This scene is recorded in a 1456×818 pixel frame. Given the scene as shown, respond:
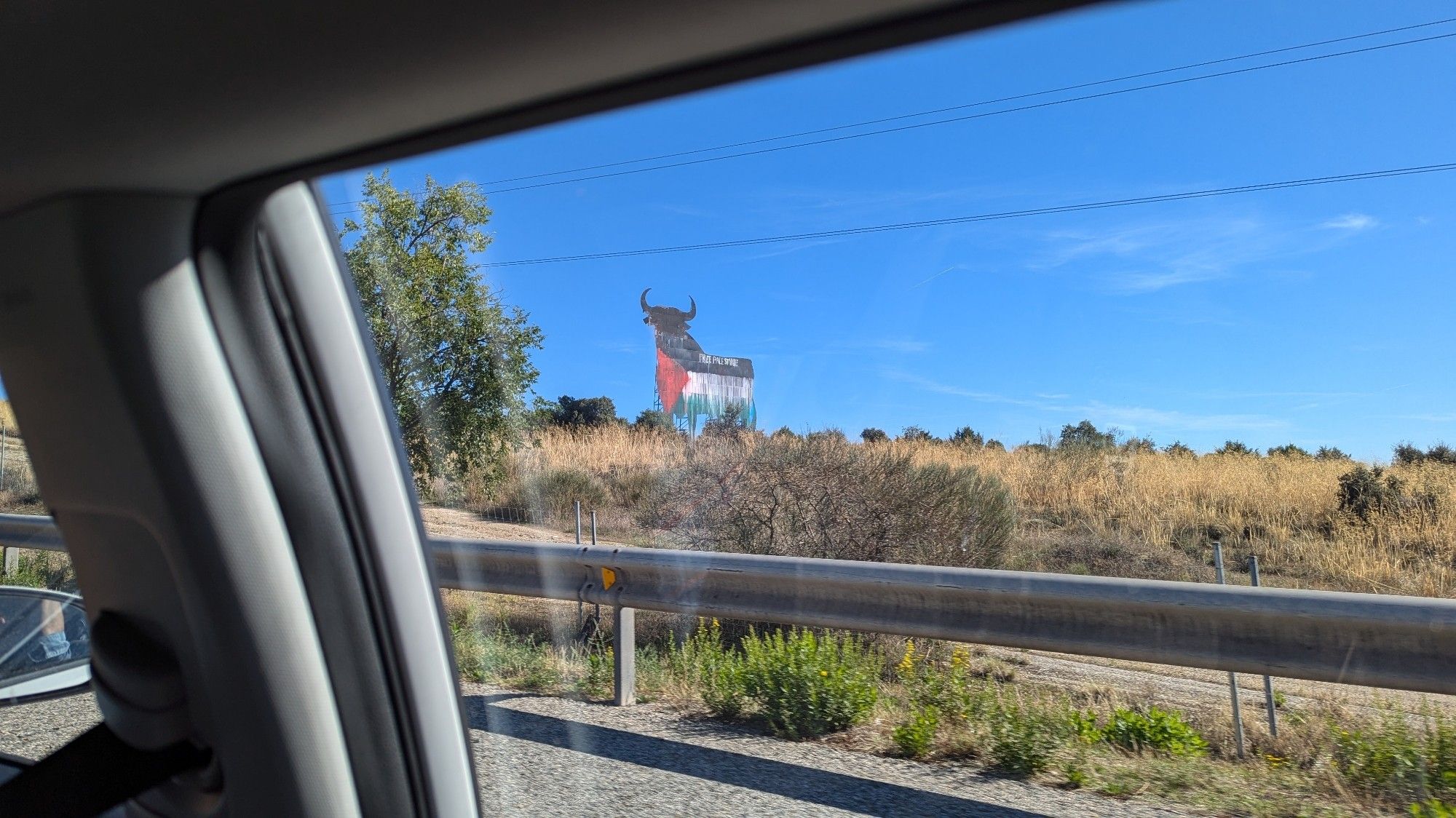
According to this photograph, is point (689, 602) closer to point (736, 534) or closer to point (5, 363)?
point (736, 534)

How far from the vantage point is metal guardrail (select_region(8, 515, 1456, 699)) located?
9.53 feet

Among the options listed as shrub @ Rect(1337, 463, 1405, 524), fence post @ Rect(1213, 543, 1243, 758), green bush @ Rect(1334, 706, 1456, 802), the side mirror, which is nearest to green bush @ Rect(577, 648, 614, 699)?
the side mirror

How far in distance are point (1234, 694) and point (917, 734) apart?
101cm

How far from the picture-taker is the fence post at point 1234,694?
128 inches

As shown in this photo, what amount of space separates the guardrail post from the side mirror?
225 cm

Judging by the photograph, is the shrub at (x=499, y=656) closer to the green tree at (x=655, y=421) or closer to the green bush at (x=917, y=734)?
the green tree at (x=655, y=421)

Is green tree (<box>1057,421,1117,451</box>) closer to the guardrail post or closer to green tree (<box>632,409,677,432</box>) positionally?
green tree (<box>632,409,677,432</box>)

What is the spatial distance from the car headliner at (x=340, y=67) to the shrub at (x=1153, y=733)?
105 inches

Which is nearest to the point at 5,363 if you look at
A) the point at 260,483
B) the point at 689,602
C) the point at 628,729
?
the point at 260,483

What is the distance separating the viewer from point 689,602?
15.2 ft

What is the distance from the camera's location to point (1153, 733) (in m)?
3.49

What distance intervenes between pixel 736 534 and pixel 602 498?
561 millimetres

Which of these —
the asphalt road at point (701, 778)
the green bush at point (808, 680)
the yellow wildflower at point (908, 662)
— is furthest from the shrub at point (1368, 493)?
the green bush at point (808, 680)

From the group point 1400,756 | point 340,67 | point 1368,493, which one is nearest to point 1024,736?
point 1400,756
